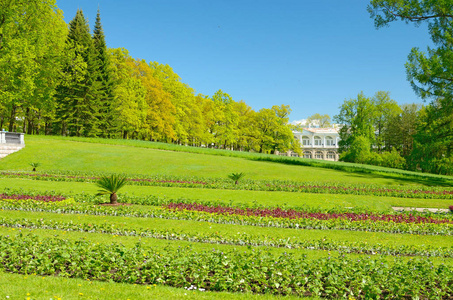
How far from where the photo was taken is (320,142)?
356ft

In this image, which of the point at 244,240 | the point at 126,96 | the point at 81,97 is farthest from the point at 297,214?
the point at 81,97

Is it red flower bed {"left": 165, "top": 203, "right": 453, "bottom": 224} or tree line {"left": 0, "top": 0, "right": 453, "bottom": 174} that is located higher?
tree line {"left": 0, "top": 0, "right": 453, "bottom": 174}

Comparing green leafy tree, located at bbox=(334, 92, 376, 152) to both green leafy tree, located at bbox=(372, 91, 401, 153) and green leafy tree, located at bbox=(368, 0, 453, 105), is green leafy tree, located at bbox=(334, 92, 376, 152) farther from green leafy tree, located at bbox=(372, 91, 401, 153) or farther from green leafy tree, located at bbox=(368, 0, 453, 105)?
green leafy tree, located at bbox=(368, 0, 453, 105)

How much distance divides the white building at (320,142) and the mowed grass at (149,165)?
250 feet

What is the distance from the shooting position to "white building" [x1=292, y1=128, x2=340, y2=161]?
10525cm

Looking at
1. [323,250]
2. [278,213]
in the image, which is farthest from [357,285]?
[278,213]

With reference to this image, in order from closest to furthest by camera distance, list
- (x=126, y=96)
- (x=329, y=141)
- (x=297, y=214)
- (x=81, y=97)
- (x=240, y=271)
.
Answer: (x=240, y=271)
(x=297, y=214)
(x=81, y=97)
(x=126, y=96)
(x=329, y=141)

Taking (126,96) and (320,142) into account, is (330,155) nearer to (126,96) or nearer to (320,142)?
(320,142)

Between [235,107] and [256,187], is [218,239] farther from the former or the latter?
[235,107]

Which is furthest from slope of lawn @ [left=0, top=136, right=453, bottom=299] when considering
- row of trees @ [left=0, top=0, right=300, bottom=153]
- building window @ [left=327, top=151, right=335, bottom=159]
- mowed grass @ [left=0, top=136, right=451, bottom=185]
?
building window @ [left=327, top=151, right=335, bottom=159]

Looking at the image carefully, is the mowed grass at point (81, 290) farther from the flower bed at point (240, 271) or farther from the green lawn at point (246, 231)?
the green lawn at point (246, 231)

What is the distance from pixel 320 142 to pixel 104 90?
263 feet

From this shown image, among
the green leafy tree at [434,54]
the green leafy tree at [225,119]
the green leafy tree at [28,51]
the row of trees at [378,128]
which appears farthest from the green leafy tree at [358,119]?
the green leafy tree at [28,51]

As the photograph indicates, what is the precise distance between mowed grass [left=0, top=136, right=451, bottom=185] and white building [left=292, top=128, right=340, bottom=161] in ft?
A: 250
